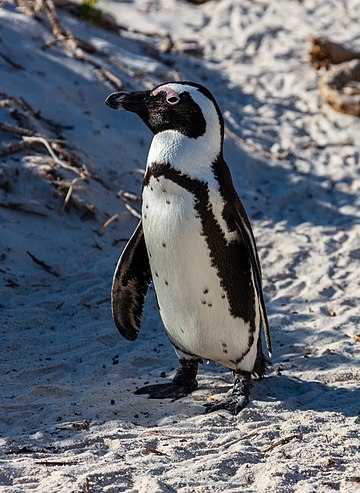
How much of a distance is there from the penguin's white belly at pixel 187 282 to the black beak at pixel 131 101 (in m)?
0.33

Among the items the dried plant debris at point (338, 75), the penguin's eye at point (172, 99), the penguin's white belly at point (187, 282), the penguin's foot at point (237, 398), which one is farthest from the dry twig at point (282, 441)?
the dried plant debris at point (338, 75)

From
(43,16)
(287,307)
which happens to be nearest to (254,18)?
(43,16)

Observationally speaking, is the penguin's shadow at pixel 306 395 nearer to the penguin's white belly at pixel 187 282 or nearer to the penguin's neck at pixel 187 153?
the penguin's white belly at pixel 187 282

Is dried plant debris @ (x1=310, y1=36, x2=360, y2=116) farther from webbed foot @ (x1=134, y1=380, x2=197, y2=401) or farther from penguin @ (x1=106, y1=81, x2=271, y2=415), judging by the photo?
webbed foot @ (x1=134, y1=380, x2=197, y2=401)

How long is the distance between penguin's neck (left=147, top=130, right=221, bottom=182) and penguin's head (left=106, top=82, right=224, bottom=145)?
26 millimetres

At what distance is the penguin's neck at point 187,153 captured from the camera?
3.30 meters

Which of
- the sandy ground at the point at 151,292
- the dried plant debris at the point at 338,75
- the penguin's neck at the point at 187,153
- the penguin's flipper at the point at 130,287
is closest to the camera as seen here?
the sandy ground at the point at 151,292

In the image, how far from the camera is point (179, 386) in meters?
3.65

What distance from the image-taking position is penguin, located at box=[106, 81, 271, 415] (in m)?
3.32

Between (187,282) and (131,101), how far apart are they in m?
0.77

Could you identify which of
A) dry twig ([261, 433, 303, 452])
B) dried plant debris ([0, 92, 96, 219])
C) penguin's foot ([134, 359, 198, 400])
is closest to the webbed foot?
penguin's foot ([134, 359, 198, 400])

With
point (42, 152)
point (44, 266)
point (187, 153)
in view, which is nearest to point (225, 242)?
point (187, 153)

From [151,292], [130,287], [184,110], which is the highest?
[184,110]

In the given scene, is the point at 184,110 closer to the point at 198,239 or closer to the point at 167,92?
the point at 167,92
